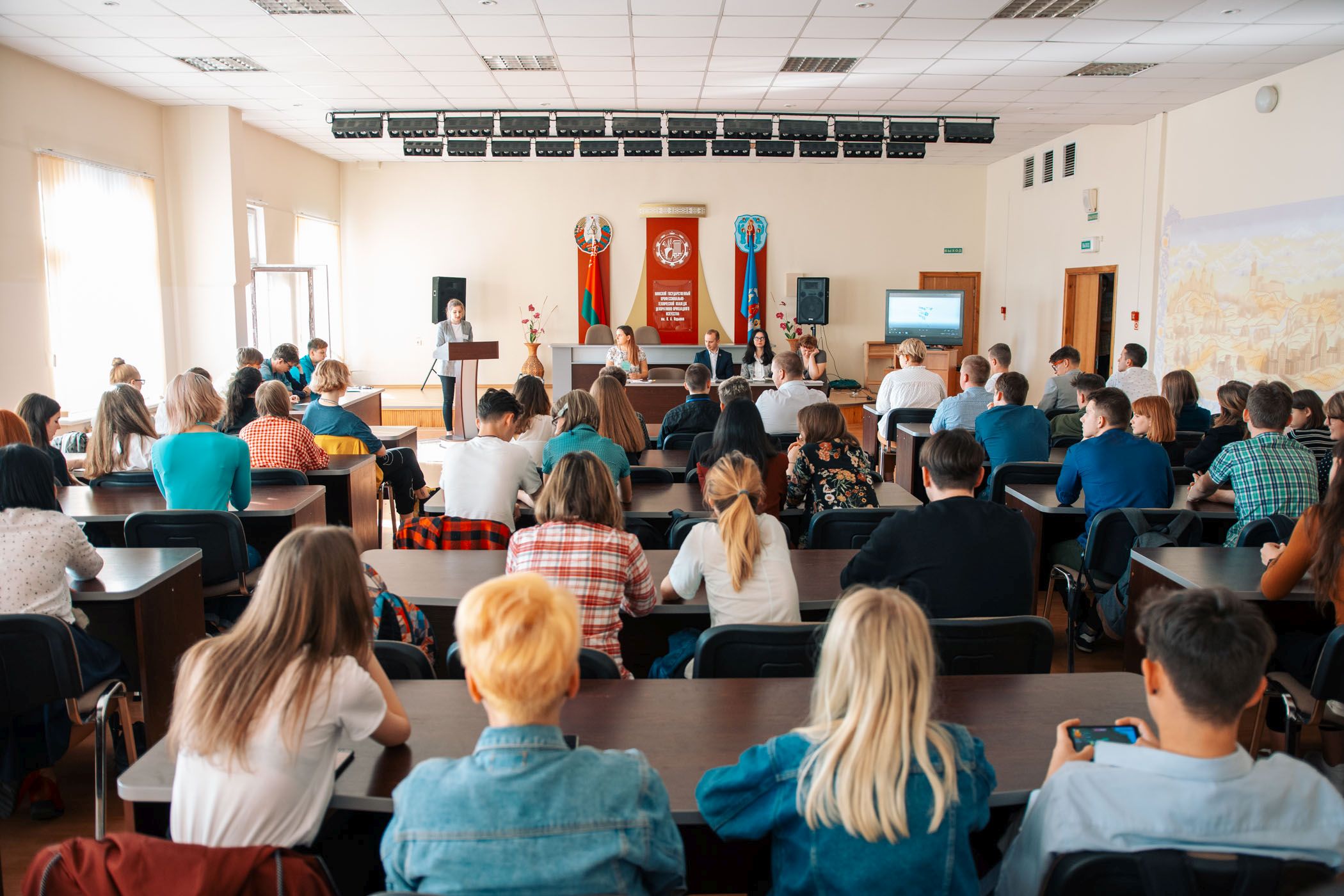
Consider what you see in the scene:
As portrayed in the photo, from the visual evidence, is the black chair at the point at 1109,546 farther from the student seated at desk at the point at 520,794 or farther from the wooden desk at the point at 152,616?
the wooden desk at the point at 152,616

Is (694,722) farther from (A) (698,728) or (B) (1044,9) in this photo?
(B) (1044,9)

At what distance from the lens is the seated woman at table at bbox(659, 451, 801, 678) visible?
8.46 feet

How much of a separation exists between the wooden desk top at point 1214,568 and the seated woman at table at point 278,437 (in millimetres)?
3984

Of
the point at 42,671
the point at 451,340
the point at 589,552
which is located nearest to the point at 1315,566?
the point at 589,552

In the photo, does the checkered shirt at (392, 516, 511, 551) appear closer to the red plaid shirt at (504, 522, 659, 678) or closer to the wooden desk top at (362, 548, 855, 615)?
the wooden desk top at (362, 548, 855, 615)

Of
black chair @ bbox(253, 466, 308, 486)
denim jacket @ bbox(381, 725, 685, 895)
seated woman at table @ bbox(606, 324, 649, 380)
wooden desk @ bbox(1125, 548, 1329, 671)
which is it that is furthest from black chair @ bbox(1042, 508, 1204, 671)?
seated woman at table @ bbox(606, 324, 649, 380)

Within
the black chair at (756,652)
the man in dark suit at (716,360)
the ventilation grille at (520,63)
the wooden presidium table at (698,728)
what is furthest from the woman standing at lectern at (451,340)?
the wooden presidium table at (698,728)

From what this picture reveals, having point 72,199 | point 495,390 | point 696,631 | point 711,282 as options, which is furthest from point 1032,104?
point 72,199

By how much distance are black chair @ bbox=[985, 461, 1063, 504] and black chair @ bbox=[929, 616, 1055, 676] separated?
2.45 meters

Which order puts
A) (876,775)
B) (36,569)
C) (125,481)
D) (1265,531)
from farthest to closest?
(125,481)
(1265,531)
(36,569)
(876,775)

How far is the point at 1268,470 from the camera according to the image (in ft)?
12.2

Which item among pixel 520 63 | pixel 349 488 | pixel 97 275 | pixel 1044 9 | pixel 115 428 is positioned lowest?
pixel 349 488

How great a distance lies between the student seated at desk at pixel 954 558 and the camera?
265 centimetres

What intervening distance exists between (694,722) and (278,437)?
3724 millimetres
